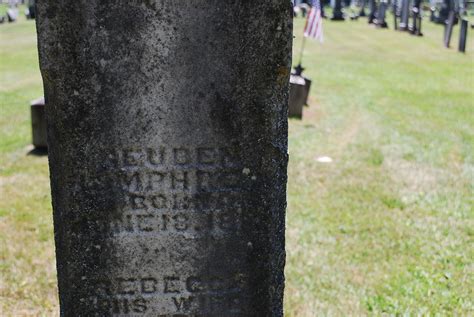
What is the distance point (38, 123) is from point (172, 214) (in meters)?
6.52

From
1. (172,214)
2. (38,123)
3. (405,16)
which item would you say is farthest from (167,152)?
(405,16)

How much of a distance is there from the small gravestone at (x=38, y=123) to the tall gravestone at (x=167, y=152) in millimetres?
6154

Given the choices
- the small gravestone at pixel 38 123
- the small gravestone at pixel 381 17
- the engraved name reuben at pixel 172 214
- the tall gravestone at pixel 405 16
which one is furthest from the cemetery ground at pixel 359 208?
the small gravestone at pixel 381 17

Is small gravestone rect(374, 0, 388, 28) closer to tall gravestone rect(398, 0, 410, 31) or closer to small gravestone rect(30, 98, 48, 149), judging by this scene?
tall gravestone rect(398, 0, 410, 31)

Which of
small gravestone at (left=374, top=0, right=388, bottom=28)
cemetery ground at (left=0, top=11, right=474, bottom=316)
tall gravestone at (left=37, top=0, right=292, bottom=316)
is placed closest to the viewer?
tall gravestone at (left=37, top=0, right=292, bottom=316)

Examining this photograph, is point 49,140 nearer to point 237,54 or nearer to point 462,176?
point 237,54

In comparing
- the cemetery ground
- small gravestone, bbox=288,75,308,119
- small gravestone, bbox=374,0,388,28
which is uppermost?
small gravestone, bbox=374,0,388,28

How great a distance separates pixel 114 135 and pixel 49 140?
290 millimetres

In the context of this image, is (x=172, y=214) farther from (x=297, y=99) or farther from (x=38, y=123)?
(x=297, y=99)

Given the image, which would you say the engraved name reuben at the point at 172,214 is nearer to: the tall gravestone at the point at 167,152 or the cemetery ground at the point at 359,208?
the tall gravestone at the point at 167,152

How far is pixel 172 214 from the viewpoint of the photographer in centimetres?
259

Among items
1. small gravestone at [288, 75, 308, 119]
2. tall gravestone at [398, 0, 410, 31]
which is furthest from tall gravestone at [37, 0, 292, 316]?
tall gravestone at [398, 0, 410, 31]

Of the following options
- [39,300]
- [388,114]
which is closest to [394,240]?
[39,300]

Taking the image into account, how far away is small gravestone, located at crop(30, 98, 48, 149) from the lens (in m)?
8.34
